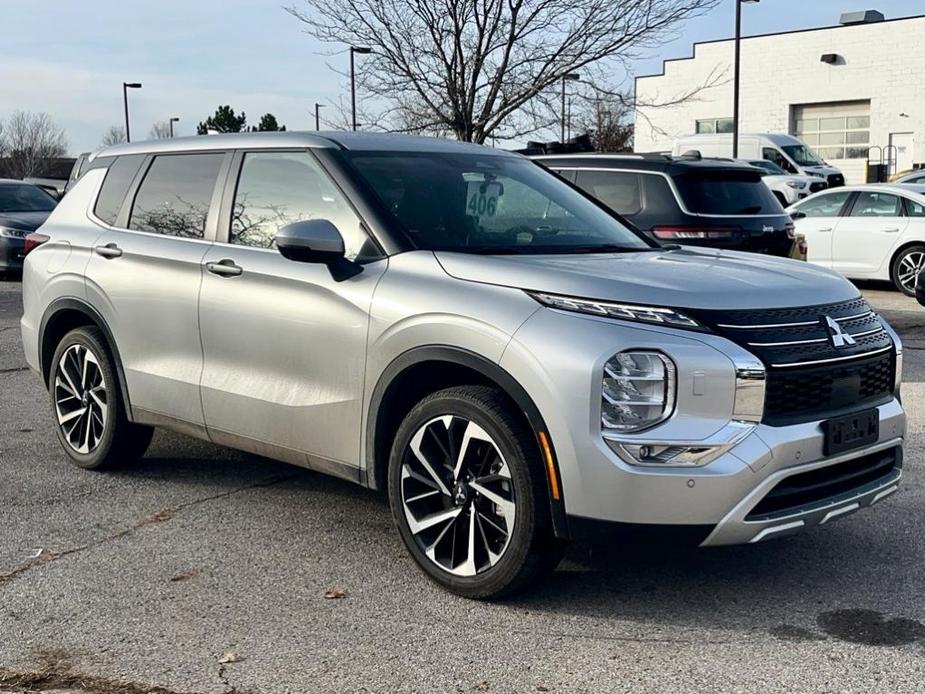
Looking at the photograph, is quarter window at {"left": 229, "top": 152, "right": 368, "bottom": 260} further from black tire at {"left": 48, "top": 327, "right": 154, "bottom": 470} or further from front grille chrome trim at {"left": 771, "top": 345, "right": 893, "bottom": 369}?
front grille chrome trim at {"left": 771, "top": 345, "right": 893, "bottom": 369}

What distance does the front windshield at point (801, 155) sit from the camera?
102ft

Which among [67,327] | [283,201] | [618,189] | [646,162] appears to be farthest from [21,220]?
[283,201]

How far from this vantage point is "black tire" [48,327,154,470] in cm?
590

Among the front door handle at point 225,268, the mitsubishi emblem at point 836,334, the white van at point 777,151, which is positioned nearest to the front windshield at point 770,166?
the white van at point 777,151

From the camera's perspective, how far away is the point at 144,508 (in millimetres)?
5523

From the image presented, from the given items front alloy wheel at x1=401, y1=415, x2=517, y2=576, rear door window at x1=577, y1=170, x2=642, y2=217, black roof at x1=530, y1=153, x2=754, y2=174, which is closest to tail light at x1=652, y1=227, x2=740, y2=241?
rear door window at x1=577, y1=170, x2=642, y2=217

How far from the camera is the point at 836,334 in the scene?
4215 mm

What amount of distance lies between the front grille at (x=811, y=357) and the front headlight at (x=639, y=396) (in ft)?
0.85

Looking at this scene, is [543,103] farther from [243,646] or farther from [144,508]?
[243,646]

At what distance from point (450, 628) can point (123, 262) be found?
2792 millimetres

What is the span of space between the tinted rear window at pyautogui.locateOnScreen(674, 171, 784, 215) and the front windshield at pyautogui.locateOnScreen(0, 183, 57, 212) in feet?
41.5

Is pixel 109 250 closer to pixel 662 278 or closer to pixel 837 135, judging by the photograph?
pixel 662 278

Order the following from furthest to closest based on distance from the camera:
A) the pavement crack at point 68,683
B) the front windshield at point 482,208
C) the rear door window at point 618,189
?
the rear door window at point 618,189 < the front windshield at point 482,208 < the pavement crack at point 68,683

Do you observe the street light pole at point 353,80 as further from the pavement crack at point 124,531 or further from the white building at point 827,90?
the white building at point 827,90
